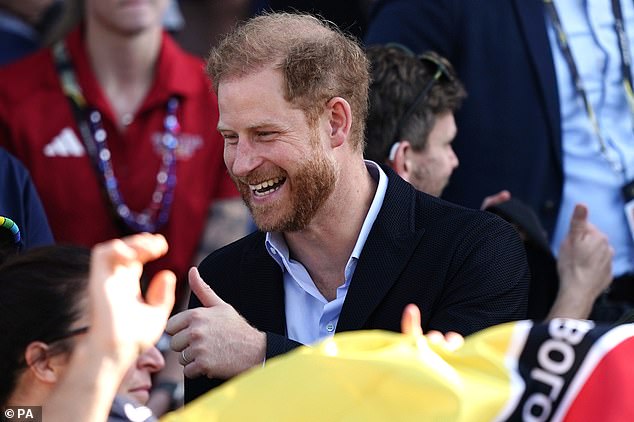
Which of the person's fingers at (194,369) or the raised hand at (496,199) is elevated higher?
the person's fingers at (194,369)

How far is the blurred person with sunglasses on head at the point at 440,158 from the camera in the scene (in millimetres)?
3889

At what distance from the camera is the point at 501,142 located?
450 cm

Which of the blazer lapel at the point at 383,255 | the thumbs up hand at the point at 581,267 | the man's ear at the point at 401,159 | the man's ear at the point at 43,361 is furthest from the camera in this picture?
the thumbs up hand at the point at 581,267

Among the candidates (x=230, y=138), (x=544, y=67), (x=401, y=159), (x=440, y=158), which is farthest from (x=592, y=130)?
(x=230, y=138)

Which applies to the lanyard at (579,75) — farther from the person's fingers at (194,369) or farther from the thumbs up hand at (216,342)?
the person's fingers at (194,369)

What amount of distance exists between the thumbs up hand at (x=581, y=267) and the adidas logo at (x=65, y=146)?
1.79 m

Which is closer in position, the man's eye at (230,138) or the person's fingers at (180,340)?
the person's fingers at (180,340)

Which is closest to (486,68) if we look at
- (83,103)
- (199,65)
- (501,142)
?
(501,142)

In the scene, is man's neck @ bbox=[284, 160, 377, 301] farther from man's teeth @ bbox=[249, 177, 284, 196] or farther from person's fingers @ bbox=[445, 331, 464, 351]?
person's fingers @ bbox=[445, 331, 464, 351]

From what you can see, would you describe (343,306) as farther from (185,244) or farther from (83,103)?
(83,103)

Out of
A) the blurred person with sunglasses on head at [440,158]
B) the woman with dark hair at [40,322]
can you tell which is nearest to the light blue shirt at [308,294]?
the blurred person with sunglasses on head at [440,158]

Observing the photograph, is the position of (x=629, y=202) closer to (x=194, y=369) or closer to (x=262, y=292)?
(x=262, y=292)

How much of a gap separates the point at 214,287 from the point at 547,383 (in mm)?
1333

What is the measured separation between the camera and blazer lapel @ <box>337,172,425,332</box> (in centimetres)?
316
